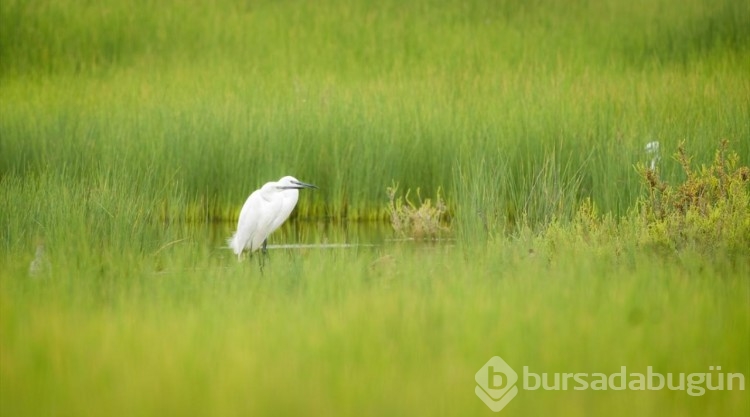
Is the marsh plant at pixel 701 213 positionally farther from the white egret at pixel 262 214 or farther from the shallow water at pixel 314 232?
the shallow water at pixel 314 232

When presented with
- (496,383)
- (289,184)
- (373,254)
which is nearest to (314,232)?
(289,184)

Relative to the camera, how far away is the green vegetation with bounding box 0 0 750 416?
14.3ft

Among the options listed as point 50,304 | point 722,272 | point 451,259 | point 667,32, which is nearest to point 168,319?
point 50,304

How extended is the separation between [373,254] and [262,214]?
1.04 meters

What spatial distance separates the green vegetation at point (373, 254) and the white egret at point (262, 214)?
0.77 feet

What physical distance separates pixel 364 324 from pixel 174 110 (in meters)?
9.60

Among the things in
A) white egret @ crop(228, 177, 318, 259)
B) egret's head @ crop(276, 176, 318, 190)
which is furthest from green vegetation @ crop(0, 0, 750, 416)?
egret's head @ crop(276, 176, 318, 190)

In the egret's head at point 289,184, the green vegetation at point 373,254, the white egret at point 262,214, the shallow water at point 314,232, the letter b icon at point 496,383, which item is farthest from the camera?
the shallow water at point 314,232

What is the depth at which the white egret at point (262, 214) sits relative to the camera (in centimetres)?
838

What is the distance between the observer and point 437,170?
486 inches

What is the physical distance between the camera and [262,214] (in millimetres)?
8438

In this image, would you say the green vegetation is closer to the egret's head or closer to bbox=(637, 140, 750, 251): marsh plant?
bbox=(637, 140, 750, 251): marsh plant

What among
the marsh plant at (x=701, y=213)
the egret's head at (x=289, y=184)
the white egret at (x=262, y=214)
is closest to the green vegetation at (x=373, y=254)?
the marsh plant at (x=701, y=213)

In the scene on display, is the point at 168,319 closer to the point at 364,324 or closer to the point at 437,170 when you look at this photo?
the point at 364,324
